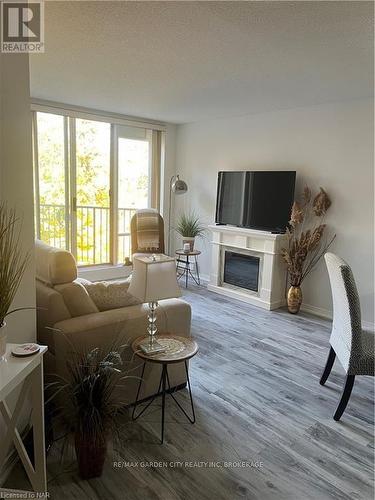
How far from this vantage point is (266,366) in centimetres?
298

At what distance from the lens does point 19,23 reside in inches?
82.3

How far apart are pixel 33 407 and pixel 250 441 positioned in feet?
4.13

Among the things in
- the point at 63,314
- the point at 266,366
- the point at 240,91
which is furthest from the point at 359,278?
the point at 63,314

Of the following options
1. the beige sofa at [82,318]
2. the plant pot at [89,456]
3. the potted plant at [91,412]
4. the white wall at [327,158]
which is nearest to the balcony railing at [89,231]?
the white wall at [327,158]

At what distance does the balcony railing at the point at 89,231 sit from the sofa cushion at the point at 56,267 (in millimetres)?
3016

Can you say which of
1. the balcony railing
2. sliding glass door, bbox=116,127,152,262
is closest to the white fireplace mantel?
sliding glass door, bbox=116,127,152,262

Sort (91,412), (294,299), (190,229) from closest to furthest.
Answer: (91,412), (294,299), (190,229)

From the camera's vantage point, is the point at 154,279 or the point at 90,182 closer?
the point at 154,279

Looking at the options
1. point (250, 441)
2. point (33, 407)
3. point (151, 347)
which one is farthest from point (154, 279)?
point (250, 441)

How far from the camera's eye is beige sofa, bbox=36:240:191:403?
1.98m

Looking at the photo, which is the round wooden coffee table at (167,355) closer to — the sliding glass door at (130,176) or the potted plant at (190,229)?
the potted plant at (190,229)

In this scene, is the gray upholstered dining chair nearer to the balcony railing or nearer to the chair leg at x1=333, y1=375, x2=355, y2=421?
the chair leg at x1=333, y1=375, x2=355, y2=421

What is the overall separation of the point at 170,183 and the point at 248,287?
2.34m

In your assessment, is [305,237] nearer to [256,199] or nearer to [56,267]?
[256,199]
